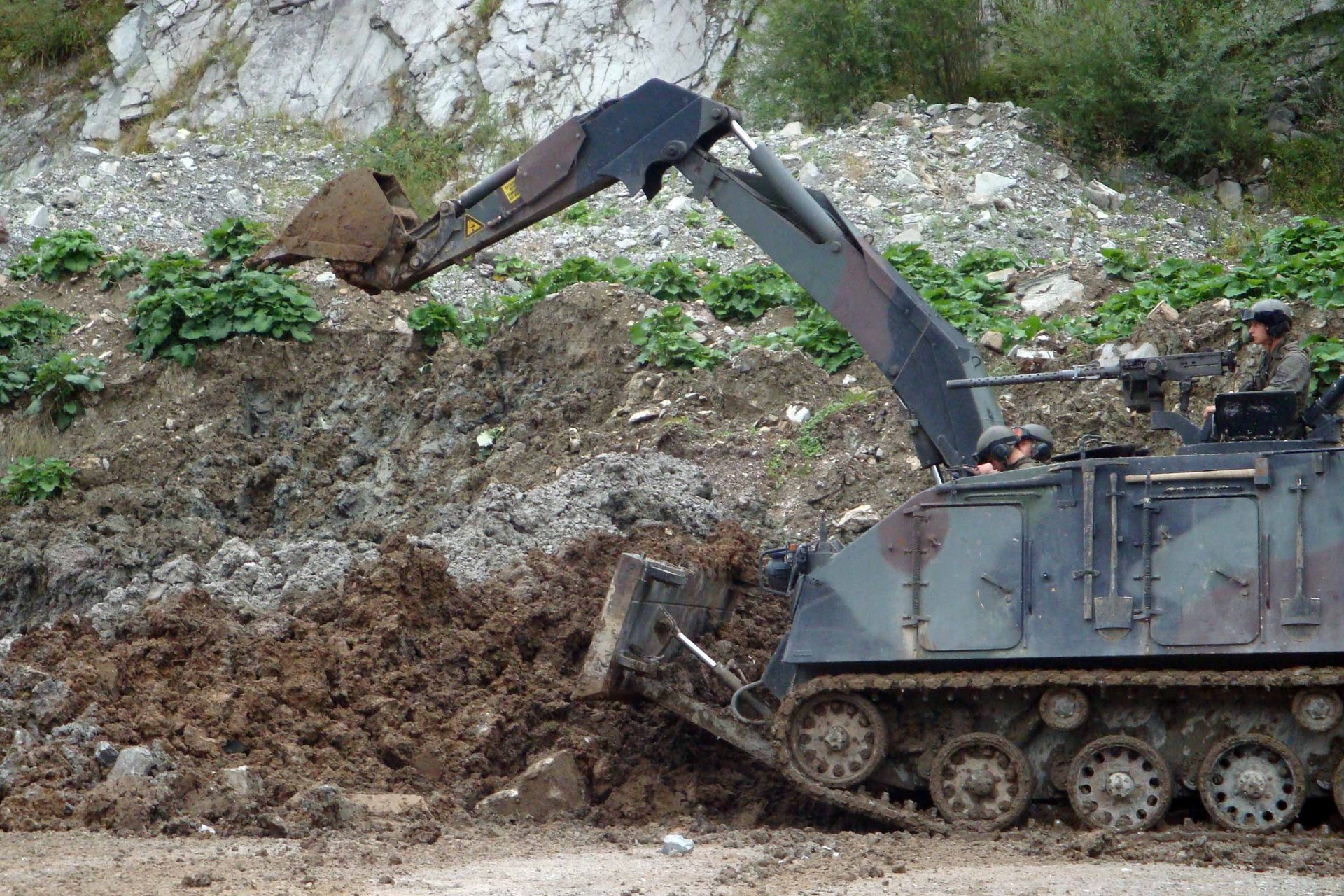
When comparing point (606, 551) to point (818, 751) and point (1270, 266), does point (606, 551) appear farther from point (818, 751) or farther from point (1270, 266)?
point (1270, 266)

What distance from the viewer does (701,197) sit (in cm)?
952

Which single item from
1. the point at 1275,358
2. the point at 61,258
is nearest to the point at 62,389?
the point at 61,258

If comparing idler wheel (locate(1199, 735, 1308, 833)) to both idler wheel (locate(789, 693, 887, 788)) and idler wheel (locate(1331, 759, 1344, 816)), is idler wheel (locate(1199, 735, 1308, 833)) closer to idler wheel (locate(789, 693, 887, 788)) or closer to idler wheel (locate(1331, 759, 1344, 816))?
idler wheel (locate(1331, 759, 1344, 816))

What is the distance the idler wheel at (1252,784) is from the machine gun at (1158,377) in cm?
163

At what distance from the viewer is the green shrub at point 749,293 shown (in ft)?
49.3

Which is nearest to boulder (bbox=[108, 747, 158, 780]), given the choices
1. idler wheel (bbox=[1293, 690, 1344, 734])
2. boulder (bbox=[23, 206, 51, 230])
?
idler wheel (bbox=[1293, 690, 1344, 734])

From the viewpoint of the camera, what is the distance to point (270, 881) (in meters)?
6.66

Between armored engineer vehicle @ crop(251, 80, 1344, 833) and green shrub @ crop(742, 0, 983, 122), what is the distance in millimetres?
10855

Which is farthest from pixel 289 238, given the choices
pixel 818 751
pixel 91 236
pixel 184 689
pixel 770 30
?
pixel 770 30

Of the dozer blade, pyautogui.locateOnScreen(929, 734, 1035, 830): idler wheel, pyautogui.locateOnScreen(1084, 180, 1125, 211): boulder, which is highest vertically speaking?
pyautogui.locateOnScreen(1084, 180, 1125, 211): boulder

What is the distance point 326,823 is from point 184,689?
189cm

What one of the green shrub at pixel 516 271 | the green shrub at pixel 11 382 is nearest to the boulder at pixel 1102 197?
the green shrub at pixel 516 271

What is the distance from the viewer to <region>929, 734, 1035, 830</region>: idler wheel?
822cm

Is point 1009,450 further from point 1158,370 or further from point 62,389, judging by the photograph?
point 62,389
